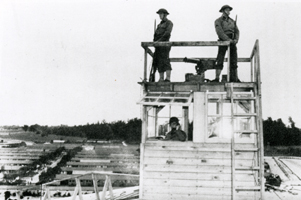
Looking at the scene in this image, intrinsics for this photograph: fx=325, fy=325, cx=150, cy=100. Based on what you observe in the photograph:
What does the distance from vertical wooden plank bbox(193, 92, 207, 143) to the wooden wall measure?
238mm

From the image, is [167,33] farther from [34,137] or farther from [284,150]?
[34,137]

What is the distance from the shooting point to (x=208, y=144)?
9.66m

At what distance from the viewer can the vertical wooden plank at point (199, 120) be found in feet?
31.9

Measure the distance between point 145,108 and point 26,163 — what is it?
73148mm

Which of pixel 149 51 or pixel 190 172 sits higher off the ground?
pixel 149 51

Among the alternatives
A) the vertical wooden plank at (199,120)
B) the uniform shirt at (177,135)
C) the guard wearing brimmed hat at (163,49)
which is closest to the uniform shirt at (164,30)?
the guard wearing brimmed hat at (163,49)

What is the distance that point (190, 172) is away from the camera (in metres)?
9.59

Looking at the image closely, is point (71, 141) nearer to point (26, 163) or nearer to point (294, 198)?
point (26, 163)

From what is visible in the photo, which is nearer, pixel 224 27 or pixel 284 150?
pixel 224 27

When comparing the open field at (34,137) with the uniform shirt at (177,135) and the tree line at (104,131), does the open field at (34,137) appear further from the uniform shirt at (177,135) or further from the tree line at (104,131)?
the uniform shirt at (177,135)

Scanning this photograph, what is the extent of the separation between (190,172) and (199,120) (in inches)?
61.7

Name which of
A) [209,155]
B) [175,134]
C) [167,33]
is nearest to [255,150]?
[209,155]

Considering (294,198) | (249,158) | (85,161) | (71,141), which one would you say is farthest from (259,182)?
(71,141)

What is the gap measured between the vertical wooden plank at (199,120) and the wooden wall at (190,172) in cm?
24
